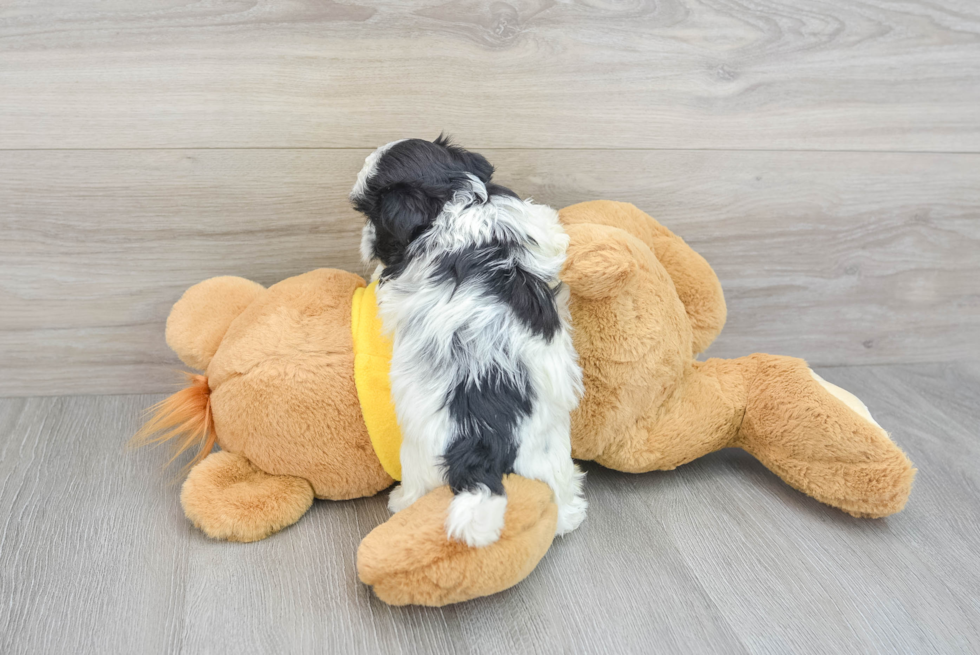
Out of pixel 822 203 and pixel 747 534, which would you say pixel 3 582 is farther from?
pixel 822 203

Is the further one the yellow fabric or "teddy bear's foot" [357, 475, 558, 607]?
the yellow fabric

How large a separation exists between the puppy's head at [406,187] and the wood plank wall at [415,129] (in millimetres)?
209

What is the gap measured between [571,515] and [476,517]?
18 cm

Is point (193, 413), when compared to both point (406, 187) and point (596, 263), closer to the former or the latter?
point (406, 187)

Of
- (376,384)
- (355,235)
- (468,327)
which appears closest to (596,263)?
(468,327)

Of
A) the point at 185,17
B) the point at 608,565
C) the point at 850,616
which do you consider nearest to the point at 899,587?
the point at 850,616

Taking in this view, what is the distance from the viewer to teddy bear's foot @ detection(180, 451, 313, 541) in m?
Answer: 0.65

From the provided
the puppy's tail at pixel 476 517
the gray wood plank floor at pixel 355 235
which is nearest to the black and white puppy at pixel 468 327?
the puppy's tail at pixel 476 517

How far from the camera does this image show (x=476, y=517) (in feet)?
1.72

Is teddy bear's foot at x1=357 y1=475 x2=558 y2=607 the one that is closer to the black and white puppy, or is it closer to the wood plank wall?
the black and white puppy

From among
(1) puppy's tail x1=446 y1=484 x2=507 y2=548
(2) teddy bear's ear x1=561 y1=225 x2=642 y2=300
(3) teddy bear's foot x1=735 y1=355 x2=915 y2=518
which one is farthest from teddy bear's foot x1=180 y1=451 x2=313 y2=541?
(3) teddy bear's foot x1=735 y1=355 x2=915 y2=518

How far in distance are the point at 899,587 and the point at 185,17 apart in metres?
0.95

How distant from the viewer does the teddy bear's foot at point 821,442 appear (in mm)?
693

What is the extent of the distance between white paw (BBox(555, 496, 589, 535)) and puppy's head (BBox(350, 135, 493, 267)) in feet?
0.96
